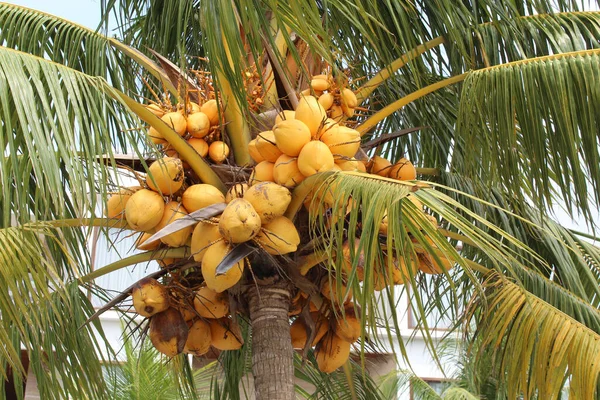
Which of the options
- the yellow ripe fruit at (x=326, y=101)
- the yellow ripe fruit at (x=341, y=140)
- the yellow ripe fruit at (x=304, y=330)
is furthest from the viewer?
the yellow ripe fruit at (x=304, y=330)

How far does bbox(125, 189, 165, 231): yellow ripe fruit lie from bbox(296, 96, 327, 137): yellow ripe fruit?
0.60 metres

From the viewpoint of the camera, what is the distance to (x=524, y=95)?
3295mm

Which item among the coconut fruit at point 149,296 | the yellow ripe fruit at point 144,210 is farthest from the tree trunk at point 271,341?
the yellow ripe fruit at point 144,210

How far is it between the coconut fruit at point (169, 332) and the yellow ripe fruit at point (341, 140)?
0.92m

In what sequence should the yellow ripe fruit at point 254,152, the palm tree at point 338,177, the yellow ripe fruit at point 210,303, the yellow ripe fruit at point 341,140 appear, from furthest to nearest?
the yellow ripe fruit at point 210,303, the yellow ripe fruit at point 254,152, the yellow ripe fruit at point 341,140, the palm tree at point 338,177

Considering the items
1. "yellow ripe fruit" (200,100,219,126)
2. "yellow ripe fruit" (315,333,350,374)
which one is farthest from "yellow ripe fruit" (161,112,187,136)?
"yellow ripe fruit" (315,333,350,374)

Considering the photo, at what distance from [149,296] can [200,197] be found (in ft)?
1.49

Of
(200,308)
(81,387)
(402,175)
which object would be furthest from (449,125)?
(81,387)

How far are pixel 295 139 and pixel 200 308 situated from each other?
0.83 metres

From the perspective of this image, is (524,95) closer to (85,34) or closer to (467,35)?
(467,35)

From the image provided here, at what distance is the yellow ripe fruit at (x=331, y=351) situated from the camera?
139 inches

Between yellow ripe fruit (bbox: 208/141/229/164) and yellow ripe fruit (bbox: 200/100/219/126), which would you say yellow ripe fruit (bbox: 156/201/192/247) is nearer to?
yellow ripe fruit (bbox: 208/141/229/164)

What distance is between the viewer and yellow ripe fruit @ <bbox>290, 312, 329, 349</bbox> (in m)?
3.55

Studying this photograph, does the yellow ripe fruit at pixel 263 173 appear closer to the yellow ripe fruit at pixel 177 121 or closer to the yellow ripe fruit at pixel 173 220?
the yellow ripe fruit at pixel 173 220
